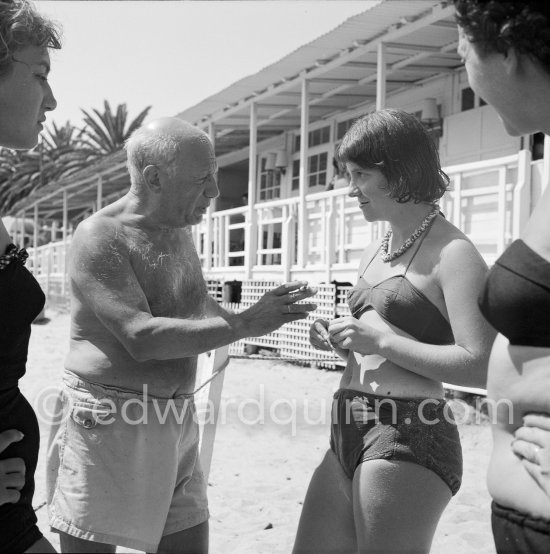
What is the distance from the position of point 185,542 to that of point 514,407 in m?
1.34

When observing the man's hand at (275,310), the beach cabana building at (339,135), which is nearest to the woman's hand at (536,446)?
the man's hand at (275,310)

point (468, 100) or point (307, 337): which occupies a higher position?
point (468, 100)

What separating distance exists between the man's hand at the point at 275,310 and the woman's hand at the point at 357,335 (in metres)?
0.23

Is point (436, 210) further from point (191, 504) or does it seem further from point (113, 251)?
point (191, 504)

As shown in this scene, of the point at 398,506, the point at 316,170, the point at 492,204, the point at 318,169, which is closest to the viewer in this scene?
the point at 398,506

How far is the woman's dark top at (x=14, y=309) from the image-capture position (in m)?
1.85

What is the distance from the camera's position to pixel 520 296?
4.72 feet

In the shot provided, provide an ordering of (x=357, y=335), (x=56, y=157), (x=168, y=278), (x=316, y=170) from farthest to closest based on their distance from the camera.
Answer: (x=56, y=157), (x=316, y=170), (x=168, y=278), (x=357, y=335)

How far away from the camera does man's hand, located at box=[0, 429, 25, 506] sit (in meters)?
1.86

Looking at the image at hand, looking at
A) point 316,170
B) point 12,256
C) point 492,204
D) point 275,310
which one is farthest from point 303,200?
point 12,256

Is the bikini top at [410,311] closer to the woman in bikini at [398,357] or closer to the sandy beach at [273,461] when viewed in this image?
the woman in bikini at [398,357]

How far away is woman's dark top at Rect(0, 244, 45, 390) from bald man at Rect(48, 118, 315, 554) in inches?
13.6

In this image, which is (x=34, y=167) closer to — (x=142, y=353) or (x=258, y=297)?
(x=258, y=297)

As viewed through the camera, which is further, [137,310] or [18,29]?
[137,310]
